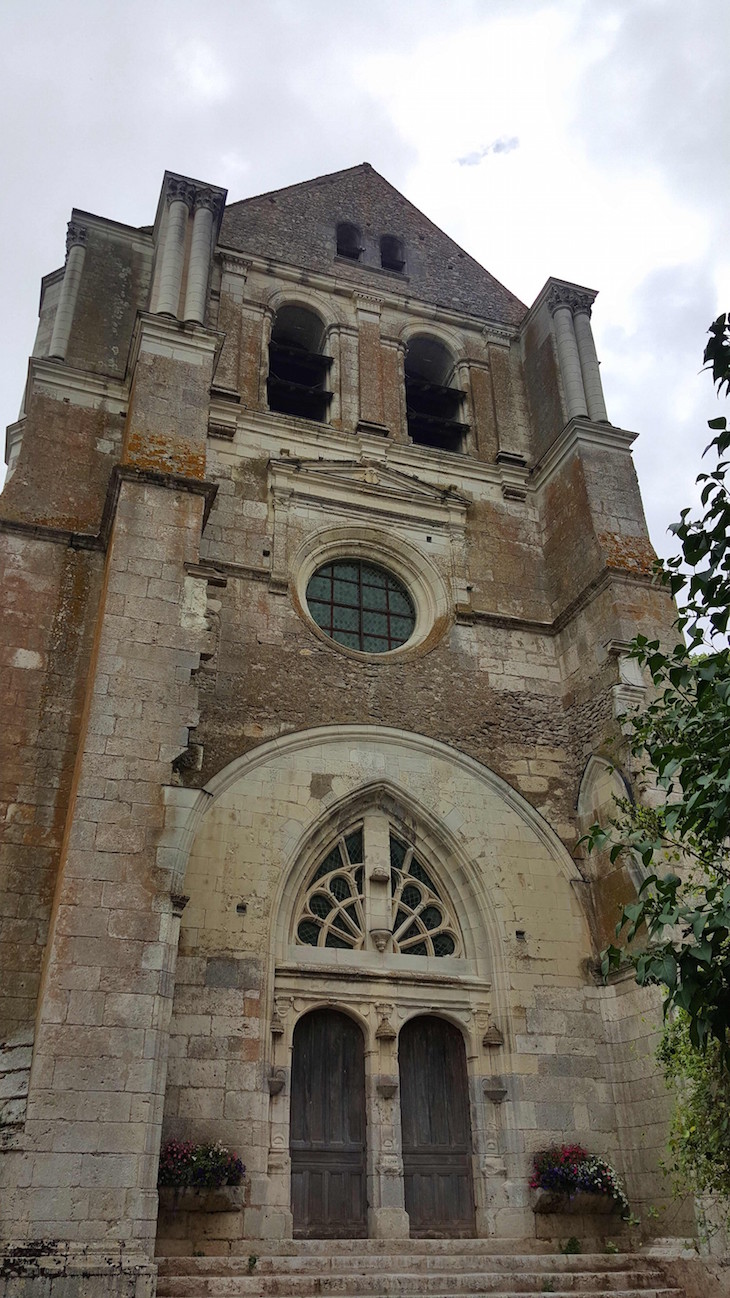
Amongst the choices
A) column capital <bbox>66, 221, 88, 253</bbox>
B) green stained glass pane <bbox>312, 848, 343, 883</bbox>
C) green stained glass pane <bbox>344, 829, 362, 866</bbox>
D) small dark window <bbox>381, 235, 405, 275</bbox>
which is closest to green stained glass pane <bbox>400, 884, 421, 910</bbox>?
green stained glass pane <bbox>344, 829, 362, 866</bbox>

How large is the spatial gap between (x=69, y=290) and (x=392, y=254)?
563 centimetres

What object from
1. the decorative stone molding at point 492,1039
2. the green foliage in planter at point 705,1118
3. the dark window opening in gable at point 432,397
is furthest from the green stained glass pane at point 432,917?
the dark window opening in gable at point 432,397

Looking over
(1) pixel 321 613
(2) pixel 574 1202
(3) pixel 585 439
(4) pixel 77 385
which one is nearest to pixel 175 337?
(4) pixel 77 385

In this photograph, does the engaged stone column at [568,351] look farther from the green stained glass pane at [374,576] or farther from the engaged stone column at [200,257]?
the engaged stone column at [200,257]

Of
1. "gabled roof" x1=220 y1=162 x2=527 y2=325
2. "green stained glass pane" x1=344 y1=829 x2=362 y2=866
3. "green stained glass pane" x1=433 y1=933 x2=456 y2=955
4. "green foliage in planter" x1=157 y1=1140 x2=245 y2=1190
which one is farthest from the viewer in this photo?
"gabled roof" x1=220 y1=162 x2=527 y2=325

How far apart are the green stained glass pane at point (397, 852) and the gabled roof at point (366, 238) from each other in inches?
338

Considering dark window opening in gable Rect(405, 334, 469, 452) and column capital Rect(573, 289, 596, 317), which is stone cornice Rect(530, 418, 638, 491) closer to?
dark window opening in gable Rect(405, 334, 469, 452)

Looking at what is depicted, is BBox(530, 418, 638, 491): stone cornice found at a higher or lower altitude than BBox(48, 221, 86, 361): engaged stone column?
lower

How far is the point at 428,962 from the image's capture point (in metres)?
10.1

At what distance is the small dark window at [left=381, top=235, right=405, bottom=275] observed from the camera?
53.8 feet

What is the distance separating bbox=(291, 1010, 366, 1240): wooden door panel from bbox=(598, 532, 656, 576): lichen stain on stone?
5.89m

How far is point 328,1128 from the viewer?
9164 mm

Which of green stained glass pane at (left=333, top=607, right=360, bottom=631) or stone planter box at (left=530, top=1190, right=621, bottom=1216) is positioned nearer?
stone planter box at (left=530, top=1190, right=621, bottom=1216)

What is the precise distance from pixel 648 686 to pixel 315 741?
12.0 ft
